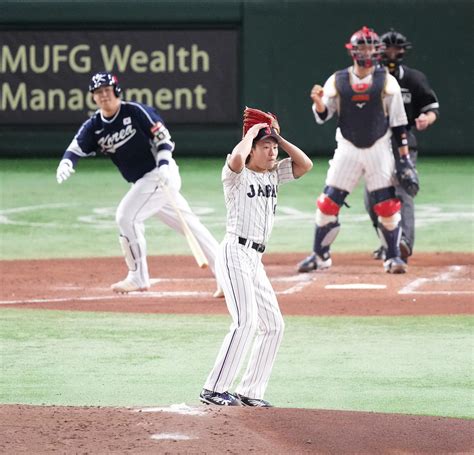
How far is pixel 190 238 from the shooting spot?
10781 mm

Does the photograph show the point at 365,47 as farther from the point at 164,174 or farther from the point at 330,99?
the point at 164,174

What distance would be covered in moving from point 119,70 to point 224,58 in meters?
1.57

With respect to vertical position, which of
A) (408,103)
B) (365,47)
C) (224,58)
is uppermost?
(224,58)

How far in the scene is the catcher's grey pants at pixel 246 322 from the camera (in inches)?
285

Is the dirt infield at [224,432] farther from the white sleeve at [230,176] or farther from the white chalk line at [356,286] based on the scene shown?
the white chalk line at [356,286]

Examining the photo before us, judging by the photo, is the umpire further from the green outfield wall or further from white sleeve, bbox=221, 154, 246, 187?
the green outfield wall

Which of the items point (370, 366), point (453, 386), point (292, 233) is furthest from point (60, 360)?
point (292, 233)

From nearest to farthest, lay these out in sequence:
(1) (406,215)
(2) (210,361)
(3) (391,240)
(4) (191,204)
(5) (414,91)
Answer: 1. (2) (210,361)
2. (3) (391,240)
3. (1) (406,215)
4. (5) (414,91)
5. (4) (191,204)

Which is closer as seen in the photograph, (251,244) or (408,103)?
(251,244)

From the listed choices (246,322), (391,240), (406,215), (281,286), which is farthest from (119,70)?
(246,322)

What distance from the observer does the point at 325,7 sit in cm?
2127

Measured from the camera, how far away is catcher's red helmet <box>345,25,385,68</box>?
12.0 meters

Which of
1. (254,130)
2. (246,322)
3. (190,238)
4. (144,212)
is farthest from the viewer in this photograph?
(144,212)

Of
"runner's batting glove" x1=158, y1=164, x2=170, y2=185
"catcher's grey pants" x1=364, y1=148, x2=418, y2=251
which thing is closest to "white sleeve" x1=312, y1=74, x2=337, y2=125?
"catcher's grey pants" x1=364, y1=148, x2=418, y2=251
